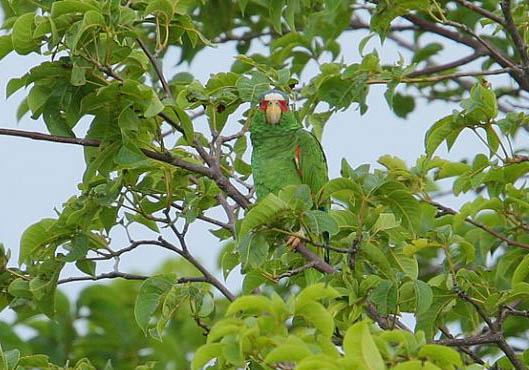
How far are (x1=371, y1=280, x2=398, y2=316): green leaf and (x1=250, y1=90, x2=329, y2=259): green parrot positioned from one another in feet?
3.26

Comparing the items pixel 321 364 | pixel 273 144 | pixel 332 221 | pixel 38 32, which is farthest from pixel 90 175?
pixel 321 364

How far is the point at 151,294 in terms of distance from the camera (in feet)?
10.4

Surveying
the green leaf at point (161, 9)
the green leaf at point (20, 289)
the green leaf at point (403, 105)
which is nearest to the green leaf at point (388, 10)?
the green leaf at point (161, 9)

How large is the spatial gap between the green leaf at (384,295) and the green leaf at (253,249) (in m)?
0.36

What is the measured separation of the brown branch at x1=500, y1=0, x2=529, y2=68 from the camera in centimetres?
354

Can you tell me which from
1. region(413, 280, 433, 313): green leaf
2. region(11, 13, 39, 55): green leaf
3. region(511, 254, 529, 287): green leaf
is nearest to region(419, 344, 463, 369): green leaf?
region(413, 280, 433, 313): green leaf

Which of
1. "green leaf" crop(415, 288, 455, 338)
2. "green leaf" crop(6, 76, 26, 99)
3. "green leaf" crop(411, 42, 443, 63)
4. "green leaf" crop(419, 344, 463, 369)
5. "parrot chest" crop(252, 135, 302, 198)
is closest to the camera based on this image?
"green leaf" crop(419, 344, 463, 369)

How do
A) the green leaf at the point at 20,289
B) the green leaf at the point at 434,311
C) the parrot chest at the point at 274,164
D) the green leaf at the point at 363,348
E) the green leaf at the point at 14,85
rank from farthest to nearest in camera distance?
the parrot chest at the point at 274,164, the green leaf at the point at 20,289, the green leaf at the point at 434,311, the green leaf at the point at 14,85, the green leaf at the point at 363,348

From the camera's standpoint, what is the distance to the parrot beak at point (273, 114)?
13.7ft

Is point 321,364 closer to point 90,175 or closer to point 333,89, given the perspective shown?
point 90,175

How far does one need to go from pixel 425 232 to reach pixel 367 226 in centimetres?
45

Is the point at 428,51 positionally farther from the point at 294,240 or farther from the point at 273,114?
the point at 294,240

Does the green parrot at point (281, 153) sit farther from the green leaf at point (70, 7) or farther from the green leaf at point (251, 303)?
the green leaf at point (251, 303)

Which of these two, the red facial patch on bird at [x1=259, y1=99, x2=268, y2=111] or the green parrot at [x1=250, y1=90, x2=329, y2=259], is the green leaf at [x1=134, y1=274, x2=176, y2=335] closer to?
the green parrot at [x1=250, y1=90, x2=329, y2=259]
